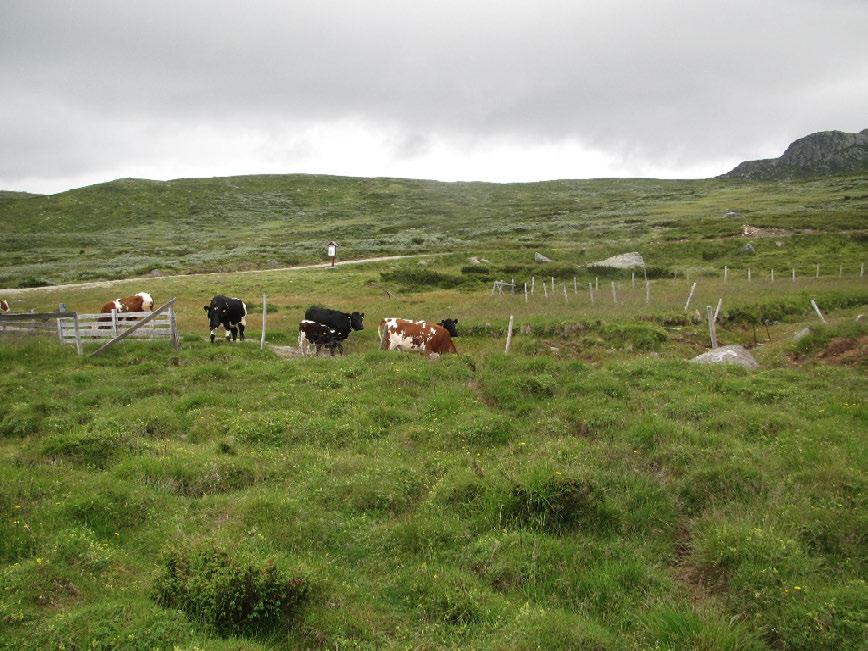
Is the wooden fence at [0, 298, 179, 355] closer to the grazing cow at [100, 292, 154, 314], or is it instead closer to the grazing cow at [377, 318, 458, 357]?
the grazing cow at [100, 292, 154, 314]

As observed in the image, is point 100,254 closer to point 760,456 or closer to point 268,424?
point 268,424

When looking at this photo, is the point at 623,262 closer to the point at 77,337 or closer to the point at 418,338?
the point at 418,338

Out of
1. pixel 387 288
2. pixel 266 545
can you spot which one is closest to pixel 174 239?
pixel 387 288

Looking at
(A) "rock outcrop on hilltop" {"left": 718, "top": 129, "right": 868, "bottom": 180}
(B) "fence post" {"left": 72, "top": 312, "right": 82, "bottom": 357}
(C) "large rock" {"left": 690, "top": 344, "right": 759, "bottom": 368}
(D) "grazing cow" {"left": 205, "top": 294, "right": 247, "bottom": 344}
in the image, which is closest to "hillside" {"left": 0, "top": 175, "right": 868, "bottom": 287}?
(C) "large rock" {"left": 690, "top": 344, "right": 759, "bottom": 368}

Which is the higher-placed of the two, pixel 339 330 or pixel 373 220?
pixel 373 220

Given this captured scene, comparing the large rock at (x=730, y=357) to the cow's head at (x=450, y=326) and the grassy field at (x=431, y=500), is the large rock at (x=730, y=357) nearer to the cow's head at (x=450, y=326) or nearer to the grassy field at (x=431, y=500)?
the grassy field at (x=431, y=500)

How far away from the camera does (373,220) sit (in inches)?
3976

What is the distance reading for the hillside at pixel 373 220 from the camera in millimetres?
56844

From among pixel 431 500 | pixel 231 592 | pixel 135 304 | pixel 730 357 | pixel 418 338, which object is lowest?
pixel 431 500

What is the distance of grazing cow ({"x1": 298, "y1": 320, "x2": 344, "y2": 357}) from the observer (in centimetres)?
2048

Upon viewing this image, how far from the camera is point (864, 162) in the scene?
545 feet

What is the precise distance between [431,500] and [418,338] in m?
10.9

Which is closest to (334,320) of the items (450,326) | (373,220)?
(450,326)

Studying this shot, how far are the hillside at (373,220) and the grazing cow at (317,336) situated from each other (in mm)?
33727
